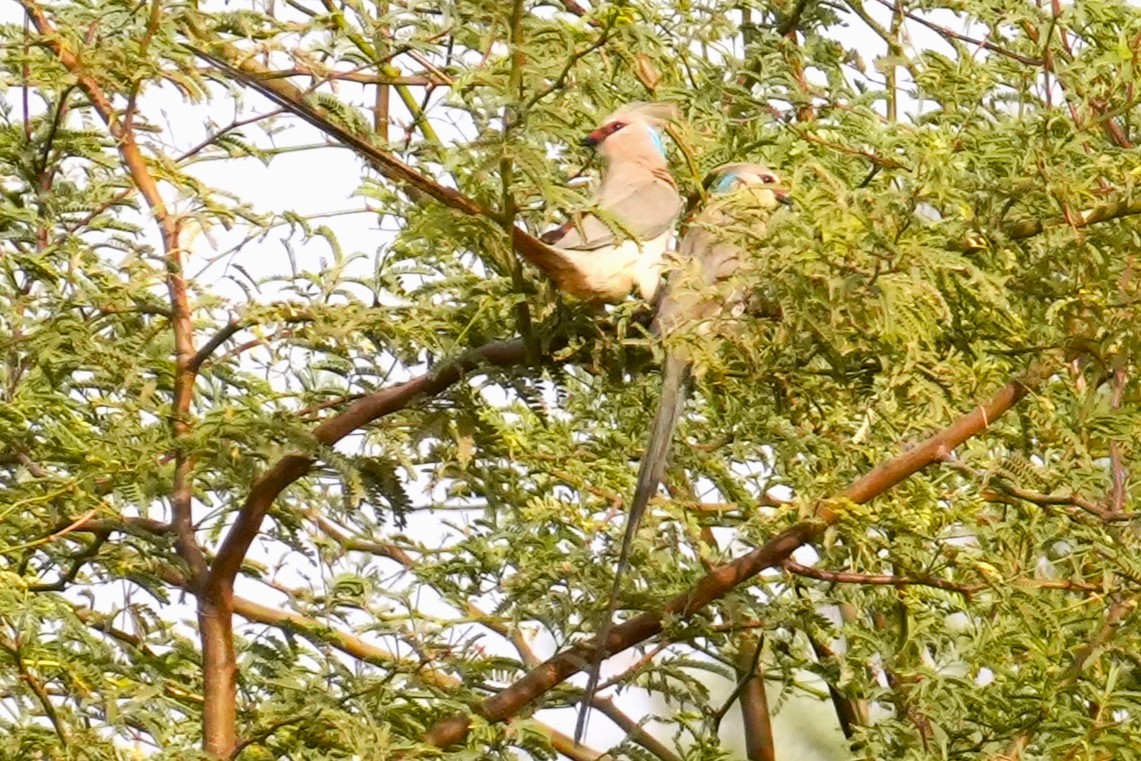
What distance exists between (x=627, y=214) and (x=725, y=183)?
207 millimetres

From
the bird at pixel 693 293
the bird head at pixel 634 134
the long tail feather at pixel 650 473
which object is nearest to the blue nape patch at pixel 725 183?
the bird at pixel 693 293

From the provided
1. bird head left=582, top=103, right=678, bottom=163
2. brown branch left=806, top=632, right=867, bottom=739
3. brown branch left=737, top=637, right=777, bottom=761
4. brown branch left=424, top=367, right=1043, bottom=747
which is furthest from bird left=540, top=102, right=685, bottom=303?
brown branch left=737, top=637, right=777, bottom=761

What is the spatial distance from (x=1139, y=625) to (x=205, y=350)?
65.6 inches

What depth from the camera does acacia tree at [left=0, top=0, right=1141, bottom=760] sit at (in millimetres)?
2574

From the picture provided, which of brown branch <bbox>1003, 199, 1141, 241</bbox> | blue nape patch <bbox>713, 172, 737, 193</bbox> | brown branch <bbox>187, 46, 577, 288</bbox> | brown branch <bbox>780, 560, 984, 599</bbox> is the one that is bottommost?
brown branch <bbox>187, 46, 577, 288</bbox>

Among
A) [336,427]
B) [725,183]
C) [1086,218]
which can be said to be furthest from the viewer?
[725,183]

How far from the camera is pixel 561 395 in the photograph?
2.96m

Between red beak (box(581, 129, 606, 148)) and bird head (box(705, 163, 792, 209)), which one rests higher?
red beak (box(581, 129, 606, 148))

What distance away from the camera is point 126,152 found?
3.04 meters

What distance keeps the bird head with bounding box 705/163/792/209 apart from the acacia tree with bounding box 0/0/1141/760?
43 mm

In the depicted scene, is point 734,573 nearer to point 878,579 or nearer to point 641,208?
point 878,579

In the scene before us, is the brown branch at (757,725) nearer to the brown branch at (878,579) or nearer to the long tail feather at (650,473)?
the brown branch at (878,579)

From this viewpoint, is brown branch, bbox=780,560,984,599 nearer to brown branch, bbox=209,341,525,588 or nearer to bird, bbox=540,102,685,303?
bird, bbox=540,102,685,303

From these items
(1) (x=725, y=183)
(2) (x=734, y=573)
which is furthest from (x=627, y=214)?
(2) (x=734, y=573)
